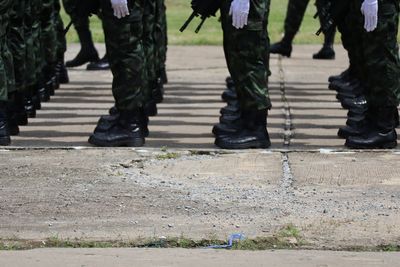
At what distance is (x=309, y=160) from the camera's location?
7695 millimetres

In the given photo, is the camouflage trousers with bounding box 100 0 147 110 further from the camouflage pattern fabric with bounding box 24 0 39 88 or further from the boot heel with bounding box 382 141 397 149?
the boot heel with bounding box 382 141 397 149

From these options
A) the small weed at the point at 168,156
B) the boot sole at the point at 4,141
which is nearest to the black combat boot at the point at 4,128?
the boot sole at the point at 4,141

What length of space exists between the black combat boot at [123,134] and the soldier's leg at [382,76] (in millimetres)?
1296

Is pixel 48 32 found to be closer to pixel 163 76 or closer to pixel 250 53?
pixel 163 76

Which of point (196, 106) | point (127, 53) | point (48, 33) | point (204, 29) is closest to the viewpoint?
point (127, 53)

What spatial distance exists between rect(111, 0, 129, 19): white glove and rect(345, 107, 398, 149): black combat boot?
5.14 feet

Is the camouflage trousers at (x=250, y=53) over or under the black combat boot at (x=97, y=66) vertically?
over

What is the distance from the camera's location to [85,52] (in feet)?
44.7

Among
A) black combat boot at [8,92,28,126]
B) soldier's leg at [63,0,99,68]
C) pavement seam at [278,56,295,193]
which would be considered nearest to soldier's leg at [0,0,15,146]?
black combat boot at [8,92,28,126]

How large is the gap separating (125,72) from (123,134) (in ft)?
1.25

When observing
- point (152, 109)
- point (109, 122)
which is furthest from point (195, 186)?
point (152, 109)

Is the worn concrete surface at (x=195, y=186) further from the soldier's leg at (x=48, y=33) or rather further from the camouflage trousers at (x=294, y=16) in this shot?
the camouflage trousers at (x=294, y=16)

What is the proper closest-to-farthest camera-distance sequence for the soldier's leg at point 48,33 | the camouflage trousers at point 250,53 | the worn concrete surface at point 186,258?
the worn concrete surface at point 186,258
the camouflage trousers at point 250,53
the soldier's leg at point 48,33

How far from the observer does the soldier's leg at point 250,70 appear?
8039mm
